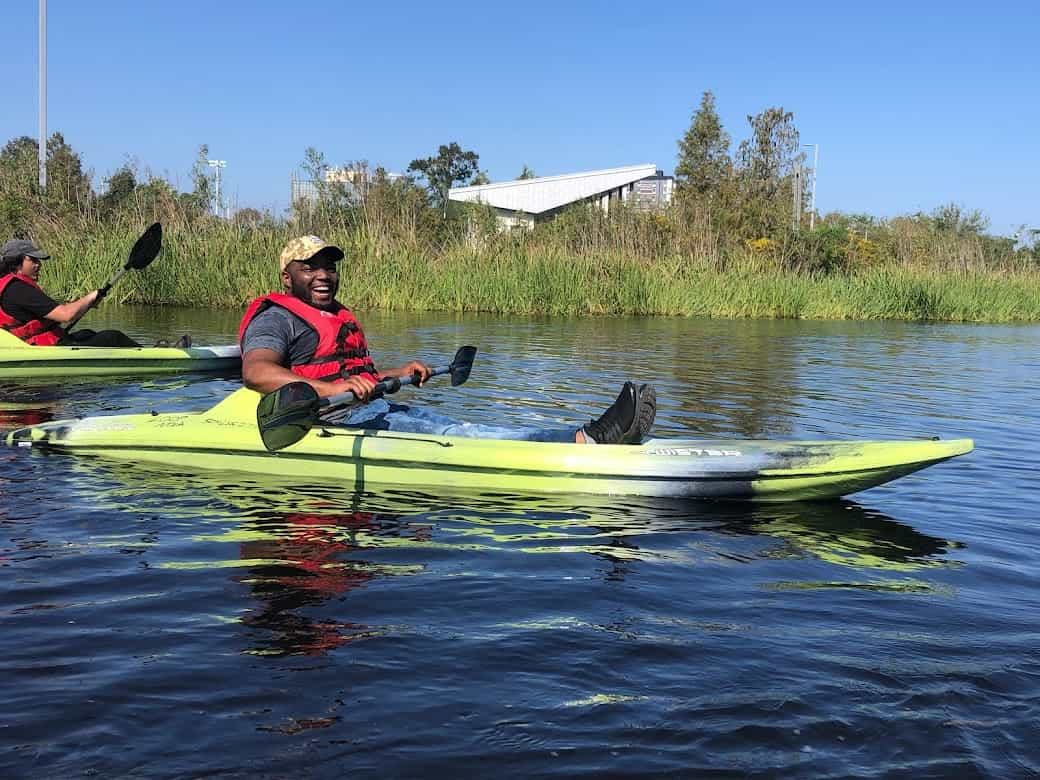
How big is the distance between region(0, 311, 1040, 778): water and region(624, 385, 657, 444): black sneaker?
0.32m

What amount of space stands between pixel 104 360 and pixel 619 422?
226 inches

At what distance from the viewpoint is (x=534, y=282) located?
61.3 feet

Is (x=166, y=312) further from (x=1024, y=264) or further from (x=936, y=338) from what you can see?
(x=1024, y=264)

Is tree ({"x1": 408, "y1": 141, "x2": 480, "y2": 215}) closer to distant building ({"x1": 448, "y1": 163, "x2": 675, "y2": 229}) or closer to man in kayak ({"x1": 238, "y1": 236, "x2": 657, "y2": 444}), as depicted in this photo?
distant building ({"x1": 448, "y1": 163, "x2": 675, "y2": 229})

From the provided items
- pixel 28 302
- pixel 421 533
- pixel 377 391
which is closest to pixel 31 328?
pixel 28 302

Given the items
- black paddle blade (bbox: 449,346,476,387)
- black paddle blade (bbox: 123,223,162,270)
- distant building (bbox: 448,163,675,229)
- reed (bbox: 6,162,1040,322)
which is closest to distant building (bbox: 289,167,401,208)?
reed (bbox: 6,162,1040,322)

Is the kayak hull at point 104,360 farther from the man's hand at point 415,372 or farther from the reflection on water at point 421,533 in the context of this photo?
the man's hand at point 415,372

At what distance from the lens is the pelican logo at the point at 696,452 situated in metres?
4.79

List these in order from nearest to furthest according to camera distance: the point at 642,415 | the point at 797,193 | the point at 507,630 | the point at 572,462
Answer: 1. the point at 507,630
2. the point at 572,462
3. the point at 642,415
4. the point at 797,193

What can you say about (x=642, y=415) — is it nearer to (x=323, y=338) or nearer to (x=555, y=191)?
(x=323, y=338)

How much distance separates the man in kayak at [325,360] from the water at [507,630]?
1.20ft

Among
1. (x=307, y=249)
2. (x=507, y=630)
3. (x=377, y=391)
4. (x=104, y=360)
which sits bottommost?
(x=507, y=630)

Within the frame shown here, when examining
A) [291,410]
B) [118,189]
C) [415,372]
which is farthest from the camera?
[118,189]

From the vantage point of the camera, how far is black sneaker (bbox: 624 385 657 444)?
193 inches
